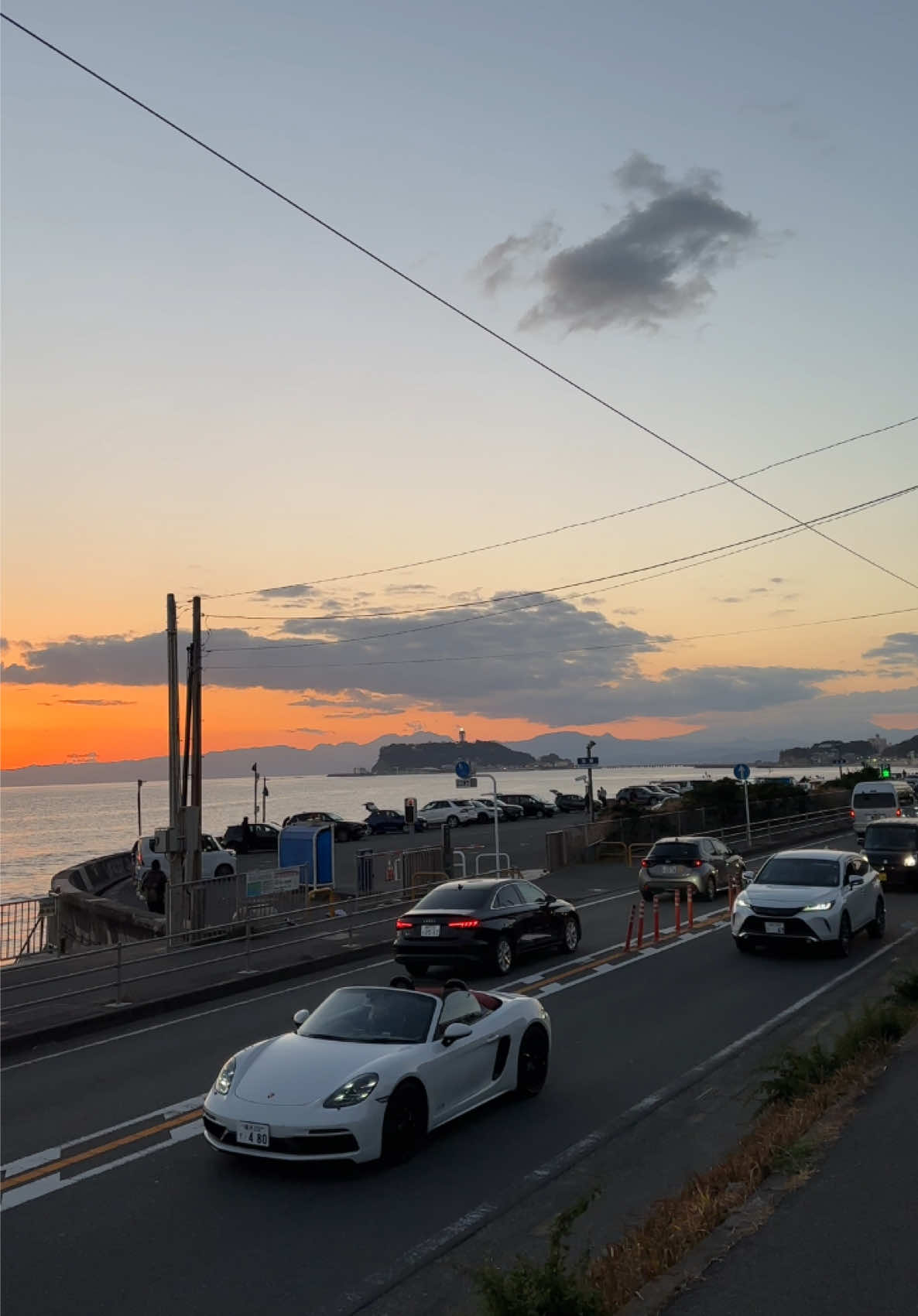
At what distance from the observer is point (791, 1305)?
5.63m

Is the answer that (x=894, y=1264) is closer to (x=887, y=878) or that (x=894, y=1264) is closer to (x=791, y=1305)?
(x=791, y=1305)

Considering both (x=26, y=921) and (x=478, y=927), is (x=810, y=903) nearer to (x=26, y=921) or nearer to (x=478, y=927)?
(x=478, y=927)

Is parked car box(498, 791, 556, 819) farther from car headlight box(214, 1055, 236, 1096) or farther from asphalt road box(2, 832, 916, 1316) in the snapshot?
car headlight box(214, 1055, 236, 1096)

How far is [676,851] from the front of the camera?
1099 inches

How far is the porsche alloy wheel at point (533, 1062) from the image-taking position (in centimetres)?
1078

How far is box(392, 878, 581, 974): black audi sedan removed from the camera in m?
17.4

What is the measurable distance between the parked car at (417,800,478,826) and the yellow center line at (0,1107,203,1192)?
58.4 metres

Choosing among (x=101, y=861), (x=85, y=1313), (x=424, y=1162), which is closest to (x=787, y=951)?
(x=424, y=1162)

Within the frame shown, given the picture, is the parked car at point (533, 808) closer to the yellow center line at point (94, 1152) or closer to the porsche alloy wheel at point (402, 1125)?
the yellow center line at point (94, 1152)

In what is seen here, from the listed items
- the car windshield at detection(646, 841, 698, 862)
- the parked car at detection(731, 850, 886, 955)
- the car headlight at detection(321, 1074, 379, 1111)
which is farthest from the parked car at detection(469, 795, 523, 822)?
the car headlight at detection(321, 1074, 379, 1111)

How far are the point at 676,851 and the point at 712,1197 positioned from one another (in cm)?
2090

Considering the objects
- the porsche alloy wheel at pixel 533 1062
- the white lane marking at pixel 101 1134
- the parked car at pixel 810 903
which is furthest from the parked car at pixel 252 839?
the porsche alloy wheel at pixel 533 1062

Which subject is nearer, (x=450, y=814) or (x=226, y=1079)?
(x=226, y=1079)

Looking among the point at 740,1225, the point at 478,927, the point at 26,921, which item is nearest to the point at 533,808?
the point at 26,921
